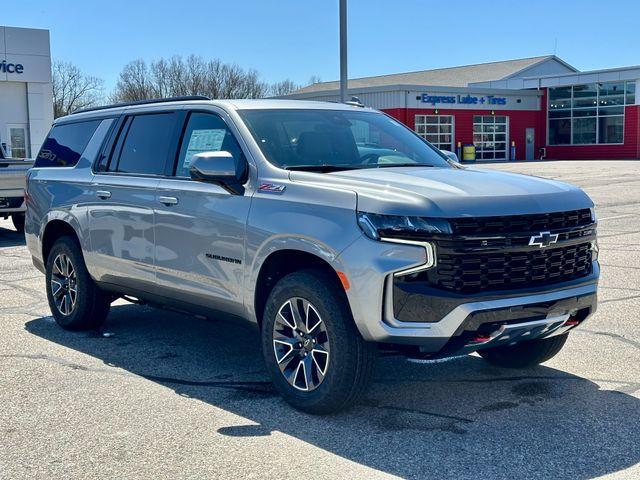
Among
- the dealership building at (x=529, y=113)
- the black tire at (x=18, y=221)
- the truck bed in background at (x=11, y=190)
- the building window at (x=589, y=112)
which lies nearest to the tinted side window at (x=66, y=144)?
the truck bed in background at (x=11, y=190)

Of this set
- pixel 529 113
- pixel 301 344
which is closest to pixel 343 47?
pixel 301 344

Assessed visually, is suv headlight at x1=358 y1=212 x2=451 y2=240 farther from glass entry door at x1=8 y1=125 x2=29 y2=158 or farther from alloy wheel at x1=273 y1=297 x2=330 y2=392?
glass entry door at x1=8 y1=125 x2=29 y2=158

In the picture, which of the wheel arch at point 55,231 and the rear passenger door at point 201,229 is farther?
the wheel arch at point 55,231

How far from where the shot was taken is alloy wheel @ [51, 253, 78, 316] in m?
7.33

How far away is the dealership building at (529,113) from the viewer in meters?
49.4

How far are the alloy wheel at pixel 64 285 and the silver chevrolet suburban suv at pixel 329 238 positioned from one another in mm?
333

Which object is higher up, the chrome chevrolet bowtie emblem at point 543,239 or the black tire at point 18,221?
the chrome chevrolet bowtie emblem at point 543,239

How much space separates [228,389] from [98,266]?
195 centimetres

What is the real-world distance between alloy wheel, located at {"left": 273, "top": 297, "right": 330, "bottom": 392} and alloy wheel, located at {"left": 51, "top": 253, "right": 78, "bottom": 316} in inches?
110

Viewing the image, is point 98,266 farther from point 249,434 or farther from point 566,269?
point 566,269

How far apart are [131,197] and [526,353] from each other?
3.10 meters

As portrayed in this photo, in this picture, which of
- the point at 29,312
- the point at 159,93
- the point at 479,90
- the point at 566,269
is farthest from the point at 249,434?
the point at 159,93

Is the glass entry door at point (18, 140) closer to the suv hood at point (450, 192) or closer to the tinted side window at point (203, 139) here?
the tinted side window at point (203, 139)

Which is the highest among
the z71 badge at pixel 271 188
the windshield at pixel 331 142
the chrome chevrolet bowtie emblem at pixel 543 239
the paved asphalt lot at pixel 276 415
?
the windshield at pixel 331 142
